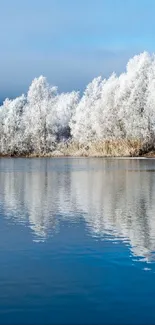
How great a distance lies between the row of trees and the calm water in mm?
61483

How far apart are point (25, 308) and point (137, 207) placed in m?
16.1

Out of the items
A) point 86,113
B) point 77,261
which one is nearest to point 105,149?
point 86,113

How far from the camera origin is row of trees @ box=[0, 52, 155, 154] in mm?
90938

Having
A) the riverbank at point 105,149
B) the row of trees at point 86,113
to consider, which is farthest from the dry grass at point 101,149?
the row of trees at point 86,113

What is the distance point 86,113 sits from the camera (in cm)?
10981

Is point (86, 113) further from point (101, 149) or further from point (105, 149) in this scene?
point (105, 149)

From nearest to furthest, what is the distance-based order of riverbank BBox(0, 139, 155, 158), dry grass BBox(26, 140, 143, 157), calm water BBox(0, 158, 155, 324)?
calm water BBox(0, 158, 155, 324)
riverbank BBox(0, 139, 155, 158)
dry grass BBox(26, 140, 143, 157)

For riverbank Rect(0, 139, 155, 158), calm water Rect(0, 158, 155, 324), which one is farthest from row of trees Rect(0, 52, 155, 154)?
calm water Rect(0, 158, 155, 324)

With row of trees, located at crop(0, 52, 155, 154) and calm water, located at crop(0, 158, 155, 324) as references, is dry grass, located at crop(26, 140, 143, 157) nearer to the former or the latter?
row of trees, located at crop(0, 52, 155, 154)

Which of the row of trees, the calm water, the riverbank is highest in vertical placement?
the row of trees

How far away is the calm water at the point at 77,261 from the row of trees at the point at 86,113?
61.5 m

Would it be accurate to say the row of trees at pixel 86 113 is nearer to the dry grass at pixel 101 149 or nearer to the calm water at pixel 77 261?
the dry grass at pixel 101 149

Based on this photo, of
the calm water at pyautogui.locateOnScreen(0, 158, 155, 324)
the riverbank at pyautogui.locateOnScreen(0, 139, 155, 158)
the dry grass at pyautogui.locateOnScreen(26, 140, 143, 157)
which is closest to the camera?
the calm water at pyautogui.locateOnScreen(0, 158, 155, 324)

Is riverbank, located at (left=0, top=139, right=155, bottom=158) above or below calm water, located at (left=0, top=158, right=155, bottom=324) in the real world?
above
